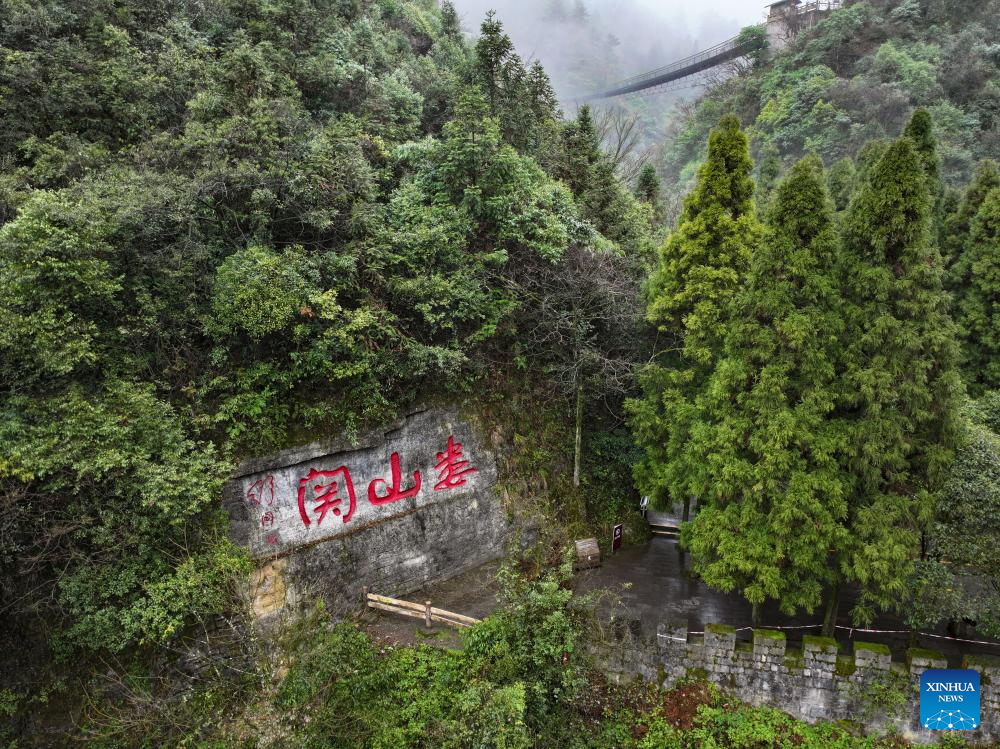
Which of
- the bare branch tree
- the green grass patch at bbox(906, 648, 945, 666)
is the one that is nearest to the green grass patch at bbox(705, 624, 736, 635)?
the green grass patch at bbox(906, 648, 945, 666)

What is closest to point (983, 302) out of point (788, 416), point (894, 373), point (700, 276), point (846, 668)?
point (894, 373)

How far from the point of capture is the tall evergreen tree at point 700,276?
941 centimetres

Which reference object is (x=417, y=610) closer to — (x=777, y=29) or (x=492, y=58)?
(x=492, y=58)

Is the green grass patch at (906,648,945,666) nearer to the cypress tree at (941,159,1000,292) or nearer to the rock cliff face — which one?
the rock cliff face

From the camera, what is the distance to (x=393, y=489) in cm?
969

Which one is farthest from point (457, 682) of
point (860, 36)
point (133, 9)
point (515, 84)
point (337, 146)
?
point (860, 36)

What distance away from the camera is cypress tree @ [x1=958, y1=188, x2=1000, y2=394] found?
11.7 m

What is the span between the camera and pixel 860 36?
29.4m

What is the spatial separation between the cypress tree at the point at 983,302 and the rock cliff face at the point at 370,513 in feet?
37.7

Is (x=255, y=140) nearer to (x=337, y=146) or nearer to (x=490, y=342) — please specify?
(x=337, y=146)

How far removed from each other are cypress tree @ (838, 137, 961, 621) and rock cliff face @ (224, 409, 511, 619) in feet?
20.9

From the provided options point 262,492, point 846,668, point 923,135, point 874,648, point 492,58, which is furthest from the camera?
point 492,58

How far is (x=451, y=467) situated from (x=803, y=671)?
21.7ft

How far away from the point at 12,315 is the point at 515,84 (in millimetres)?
11673
